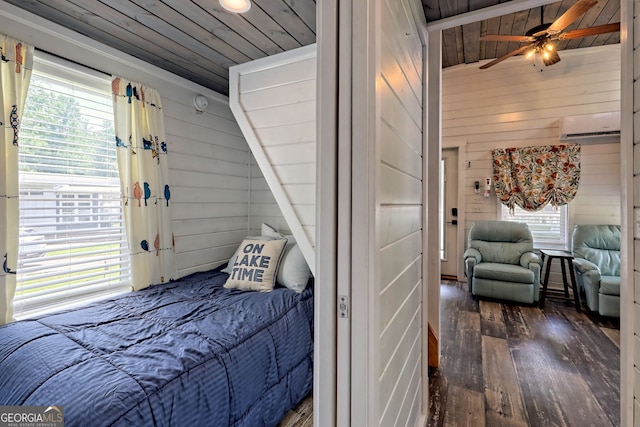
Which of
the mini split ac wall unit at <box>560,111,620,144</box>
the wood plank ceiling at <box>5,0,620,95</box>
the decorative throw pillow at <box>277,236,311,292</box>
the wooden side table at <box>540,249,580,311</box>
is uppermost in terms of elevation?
the wood plank ceiling at <box>5,0,620,95</box>

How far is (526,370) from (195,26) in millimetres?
3272

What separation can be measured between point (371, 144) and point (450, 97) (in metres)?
4.24

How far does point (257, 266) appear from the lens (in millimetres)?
2242

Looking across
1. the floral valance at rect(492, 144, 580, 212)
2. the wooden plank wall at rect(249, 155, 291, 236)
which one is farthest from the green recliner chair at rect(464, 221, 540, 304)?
Result: the wooden plank wall at rect(249, 155, 291, 236)

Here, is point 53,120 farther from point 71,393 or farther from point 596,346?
point 596,346

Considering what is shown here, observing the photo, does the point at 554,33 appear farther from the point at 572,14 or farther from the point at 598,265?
the point at 598,265

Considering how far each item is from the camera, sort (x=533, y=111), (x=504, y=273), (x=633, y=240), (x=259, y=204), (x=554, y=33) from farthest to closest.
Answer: (x=533, y=111) < (x=504, y=273) < (x=259, y=204) < (x=554, y=33) < (x=633, y=240)

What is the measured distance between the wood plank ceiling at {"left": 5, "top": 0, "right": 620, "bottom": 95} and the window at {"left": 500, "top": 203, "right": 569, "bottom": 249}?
7.61ft

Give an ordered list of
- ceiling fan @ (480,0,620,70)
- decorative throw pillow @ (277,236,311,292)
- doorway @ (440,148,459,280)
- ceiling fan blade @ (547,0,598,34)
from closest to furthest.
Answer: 1. ceiling fan blade @ (547,0,598,34)
2. ceiling fan @ (480,0,620,70)
3. decorative throw pillow @ (277,236,311,292)
4. doorway @ (440,148,459,280)

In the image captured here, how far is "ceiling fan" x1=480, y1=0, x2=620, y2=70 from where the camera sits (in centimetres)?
205

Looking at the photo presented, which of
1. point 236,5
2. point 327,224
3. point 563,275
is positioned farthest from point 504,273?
point 236,5

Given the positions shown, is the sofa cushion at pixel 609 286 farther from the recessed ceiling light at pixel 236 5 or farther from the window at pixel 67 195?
the window at pixel 67 195

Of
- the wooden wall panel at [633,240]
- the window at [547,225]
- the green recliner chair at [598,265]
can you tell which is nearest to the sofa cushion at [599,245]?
the green recliner chair at [598,265]

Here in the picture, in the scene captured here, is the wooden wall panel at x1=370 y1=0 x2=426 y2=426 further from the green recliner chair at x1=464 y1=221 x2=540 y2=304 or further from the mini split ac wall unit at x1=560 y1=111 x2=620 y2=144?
the mini split ac wall unit at x1=560 y1=111 x2=620 y2=144
